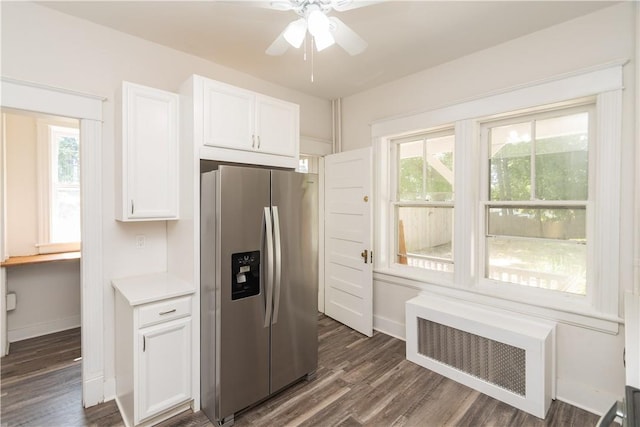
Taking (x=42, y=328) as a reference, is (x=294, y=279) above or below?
above

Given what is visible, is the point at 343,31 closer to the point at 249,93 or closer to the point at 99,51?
the point at 249,93

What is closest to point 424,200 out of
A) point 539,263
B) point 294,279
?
point 539,263

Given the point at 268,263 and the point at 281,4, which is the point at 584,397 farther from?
the point at 281,4

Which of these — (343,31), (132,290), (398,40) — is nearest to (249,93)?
(343,31)

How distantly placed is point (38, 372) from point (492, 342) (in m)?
3.81

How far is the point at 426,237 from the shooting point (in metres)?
3.27

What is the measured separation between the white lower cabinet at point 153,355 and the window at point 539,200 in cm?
267

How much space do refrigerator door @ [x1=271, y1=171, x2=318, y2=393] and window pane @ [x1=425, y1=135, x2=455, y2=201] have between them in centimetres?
140

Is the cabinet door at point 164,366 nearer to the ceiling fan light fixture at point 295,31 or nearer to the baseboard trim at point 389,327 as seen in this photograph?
the ceiling fan light fixture at point 295,31

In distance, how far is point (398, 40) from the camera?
8.12ft

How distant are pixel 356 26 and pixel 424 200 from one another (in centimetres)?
182

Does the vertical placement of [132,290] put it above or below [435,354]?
above

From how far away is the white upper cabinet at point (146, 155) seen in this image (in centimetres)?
213

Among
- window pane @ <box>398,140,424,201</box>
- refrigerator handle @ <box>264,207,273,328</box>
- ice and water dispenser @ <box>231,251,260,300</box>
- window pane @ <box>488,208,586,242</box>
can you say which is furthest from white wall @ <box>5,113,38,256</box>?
window pane @ <box>488,208,586,242</box>
